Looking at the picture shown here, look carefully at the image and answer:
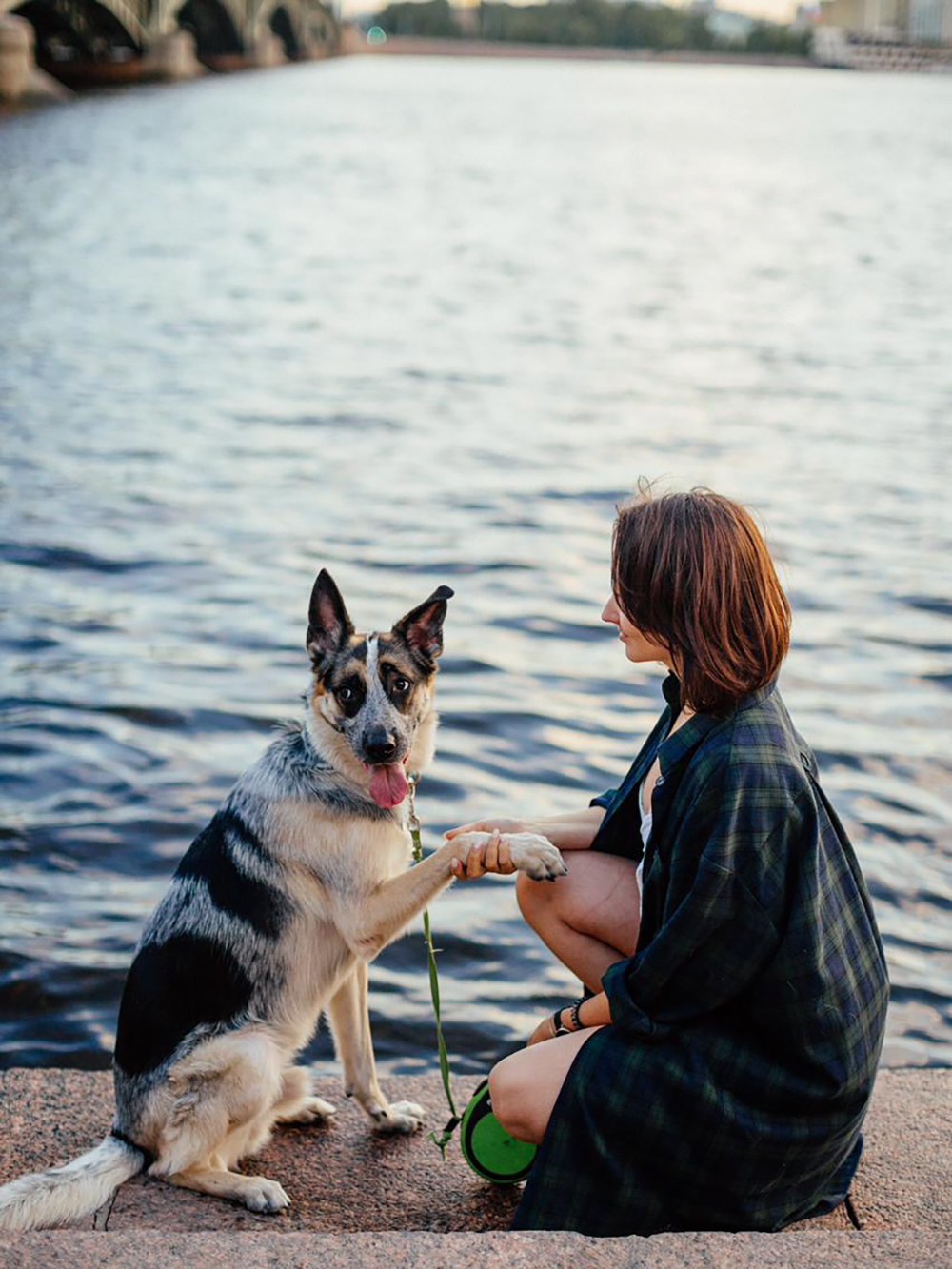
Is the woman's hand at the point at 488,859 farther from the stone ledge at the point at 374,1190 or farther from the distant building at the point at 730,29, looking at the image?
the distant building at the point at 730,29

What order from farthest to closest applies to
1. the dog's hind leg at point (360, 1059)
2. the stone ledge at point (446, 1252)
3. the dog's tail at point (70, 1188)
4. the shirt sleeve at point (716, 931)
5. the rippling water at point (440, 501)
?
1. the rippling water at point (440, 501)
2. the dog's hind leg at point (360, 1059)
3. the dog's tail at point (70, 1188)
4. the shirt sleeve at point (716, 931)
5. the stone ledge at point (446, 1252)

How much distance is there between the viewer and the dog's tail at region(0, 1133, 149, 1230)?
10.7ft

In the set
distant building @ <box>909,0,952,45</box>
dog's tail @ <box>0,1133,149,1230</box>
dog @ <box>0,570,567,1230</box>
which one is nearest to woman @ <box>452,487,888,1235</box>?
dog @ <box>0,570,567,1230</box>

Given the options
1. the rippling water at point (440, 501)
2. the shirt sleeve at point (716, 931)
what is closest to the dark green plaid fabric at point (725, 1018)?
the shirt sleeve at point (716, 931)

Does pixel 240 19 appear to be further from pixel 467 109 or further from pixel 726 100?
pixel 726 100

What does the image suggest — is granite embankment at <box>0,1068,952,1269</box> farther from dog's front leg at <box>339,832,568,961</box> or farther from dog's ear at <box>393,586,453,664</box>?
dog's ear at <box>393,586,453,664</box>

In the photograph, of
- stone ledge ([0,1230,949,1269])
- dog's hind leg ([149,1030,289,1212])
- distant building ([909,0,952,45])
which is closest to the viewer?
stone ledge ([0,1230,949,1269])

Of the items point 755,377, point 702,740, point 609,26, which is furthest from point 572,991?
point 609,26

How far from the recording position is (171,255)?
2358cm

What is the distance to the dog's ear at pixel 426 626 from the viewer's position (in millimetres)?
3979

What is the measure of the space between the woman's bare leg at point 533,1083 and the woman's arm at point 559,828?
582mm

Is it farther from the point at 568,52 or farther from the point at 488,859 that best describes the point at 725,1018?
the point at 568,52

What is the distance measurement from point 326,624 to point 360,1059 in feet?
3.99

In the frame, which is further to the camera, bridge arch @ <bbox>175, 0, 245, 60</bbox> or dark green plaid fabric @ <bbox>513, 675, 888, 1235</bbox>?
bridge arch @ <bbox>175, 0, 245, 60</bbox>
